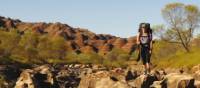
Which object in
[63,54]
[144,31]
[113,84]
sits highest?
[144,31]

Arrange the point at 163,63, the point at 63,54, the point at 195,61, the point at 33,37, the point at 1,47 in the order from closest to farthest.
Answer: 1. the point at 195,61
2. the point at 163,63
3. the point at 1,47
4. the point at 33,37
5. the point at 63,54

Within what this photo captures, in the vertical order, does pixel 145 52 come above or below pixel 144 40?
below

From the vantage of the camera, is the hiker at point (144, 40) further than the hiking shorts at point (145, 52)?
No

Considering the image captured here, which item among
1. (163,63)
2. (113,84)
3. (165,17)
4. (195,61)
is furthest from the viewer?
(165,17)

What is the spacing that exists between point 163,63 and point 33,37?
373 feet

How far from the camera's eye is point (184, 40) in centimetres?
9119

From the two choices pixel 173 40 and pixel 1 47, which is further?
pixel 1 47

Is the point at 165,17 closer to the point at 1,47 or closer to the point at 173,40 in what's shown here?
the point at 173,40

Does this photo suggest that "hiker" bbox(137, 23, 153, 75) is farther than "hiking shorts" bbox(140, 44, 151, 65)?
No

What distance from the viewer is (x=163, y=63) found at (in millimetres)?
80000

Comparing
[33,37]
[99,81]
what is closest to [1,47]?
[33,37]

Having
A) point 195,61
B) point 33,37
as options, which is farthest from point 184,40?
point 33,37

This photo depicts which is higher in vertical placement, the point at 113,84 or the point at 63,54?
the point at 113,84

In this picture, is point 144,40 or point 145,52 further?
point 145,52
